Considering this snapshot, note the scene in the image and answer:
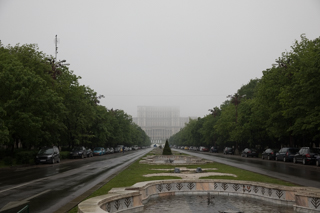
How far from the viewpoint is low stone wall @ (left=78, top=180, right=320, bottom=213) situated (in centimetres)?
854

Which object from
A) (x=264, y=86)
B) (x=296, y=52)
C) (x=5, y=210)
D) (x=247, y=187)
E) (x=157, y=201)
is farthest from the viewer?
(x=264, y=86)

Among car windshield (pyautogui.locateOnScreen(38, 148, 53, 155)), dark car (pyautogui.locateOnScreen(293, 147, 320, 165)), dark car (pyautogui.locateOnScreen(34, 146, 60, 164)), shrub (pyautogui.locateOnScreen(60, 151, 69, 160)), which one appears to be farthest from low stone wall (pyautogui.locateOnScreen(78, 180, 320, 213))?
shrub (pyautogui.locateOnScreen(60, 151, 69, 160))

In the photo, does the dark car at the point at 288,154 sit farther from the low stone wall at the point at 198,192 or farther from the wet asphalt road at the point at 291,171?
the low stone wall at the point at 198,192

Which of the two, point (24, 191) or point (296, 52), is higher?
point (296, 52)

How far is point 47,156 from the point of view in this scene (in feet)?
104

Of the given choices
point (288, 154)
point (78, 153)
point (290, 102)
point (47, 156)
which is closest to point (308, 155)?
point (288, 154)

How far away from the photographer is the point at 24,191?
510 inches

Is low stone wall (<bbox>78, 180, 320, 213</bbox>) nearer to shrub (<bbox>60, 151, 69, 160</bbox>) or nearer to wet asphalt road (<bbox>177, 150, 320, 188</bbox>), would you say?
wet asphalt road (<bbox>177, 150, 320, 188</bbox>)

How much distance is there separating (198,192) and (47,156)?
23742mm

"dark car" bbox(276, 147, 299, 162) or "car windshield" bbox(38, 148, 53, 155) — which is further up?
"car windshield" bbox(38, 148, 53, 155)

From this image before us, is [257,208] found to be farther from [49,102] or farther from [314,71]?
[49,102]

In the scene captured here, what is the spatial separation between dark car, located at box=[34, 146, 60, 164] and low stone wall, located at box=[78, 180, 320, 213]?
2303 cm

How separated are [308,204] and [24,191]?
35.4 feet

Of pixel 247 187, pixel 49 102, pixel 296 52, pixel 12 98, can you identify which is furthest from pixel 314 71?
pixel 12 98
